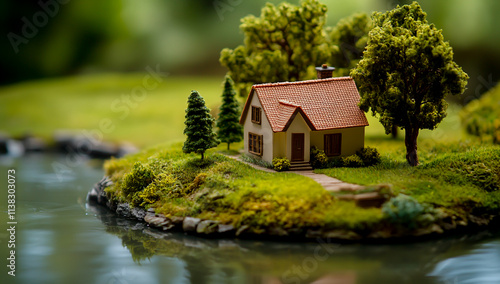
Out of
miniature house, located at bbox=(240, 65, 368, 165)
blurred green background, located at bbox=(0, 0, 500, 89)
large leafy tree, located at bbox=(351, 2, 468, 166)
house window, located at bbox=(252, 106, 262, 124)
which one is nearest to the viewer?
large leafy tree, located at bbox=(351, 2, 468, 166)

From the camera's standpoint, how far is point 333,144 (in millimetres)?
28234

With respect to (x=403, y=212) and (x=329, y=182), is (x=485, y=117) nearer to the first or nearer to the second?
(x=329, y=182)

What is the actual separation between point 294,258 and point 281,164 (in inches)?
244

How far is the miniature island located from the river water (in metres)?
0.81

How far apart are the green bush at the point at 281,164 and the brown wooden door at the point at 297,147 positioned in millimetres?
677

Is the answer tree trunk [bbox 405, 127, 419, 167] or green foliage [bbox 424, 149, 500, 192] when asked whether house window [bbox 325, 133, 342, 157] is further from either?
green foliage [bbox 424, 149, 500, 192]

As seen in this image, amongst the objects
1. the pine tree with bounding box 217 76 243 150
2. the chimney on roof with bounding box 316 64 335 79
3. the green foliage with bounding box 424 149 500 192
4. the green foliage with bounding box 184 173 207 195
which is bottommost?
the green foliage with bounding box 184 173 207 195

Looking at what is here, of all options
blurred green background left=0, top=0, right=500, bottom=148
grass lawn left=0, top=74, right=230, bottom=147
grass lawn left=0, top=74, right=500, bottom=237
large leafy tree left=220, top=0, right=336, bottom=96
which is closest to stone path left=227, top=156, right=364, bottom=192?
grass lawn left=0, top=74, right=500, bottom=237

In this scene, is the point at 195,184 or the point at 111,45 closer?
the point at 195,184

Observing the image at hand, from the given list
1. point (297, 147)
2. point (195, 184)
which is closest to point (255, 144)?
point (297, 147)

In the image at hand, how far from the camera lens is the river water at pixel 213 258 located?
2002 cm

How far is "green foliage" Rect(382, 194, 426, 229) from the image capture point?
22719mm

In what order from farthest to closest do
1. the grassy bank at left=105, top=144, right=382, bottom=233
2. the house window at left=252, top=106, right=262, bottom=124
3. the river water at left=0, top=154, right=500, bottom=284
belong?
the house window at left=252, top=106, right=262, bottom=124, the grassy bank at left=105, top=144, right=382, bottom=233, the river water at left=0, top=154, right=500, bottom=284

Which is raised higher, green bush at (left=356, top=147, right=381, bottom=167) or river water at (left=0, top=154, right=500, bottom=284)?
green bush at (left=356, top=147, right=381, bottom=167)
